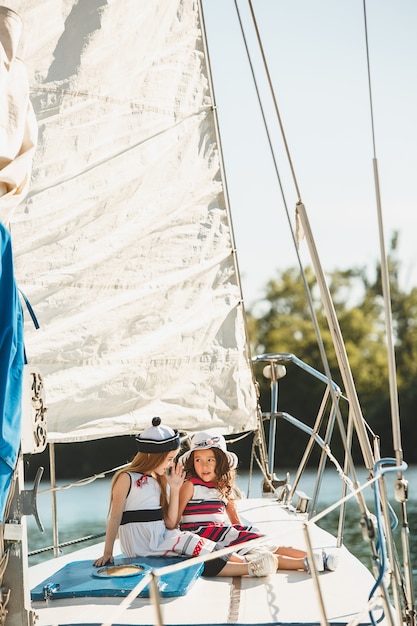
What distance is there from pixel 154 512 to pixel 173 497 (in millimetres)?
133

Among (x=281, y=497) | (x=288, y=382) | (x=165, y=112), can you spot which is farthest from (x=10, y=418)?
(x=288, y=382)

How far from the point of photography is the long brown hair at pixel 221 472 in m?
4.93

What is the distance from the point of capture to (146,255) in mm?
5379

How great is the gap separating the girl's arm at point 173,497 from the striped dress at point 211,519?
0.49ft

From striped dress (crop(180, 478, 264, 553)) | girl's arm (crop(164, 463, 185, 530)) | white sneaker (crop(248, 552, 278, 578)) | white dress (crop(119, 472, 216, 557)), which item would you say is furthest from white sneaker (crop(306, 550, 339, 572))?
girl's arm (crop(164, 463, 185, 530))

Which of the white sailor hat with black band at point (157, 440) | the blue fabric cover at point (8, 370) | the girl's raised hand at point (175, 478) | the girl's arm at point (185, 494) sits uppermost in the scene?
the blue fabric cover at point (8, 370)

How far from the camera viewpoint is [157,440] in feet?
15.3

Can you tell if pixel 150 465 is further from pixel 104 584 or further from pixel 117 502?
pixel 104 584

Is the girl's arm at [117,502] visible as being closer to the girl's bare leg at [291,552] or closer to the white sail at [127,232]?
the white sail at [127,232]

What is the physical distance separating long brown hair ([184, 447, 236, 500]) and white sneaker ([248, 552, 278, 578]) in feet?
2.73

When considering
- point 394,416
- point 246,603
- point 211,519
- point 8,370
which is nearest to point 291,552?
point 211,519

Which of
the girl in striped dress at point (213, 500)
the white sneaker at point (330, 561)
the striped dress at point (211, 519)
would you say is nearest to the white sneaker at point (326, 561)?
the white sneaker at point (330, 561)

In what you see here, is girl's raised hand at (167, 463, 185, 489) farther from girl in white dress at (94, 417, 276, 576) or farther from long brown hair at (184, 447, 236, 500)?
long brown hair at (184, 447, 236, 500)

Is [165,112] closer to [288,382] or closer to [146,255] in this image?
[146,255]
